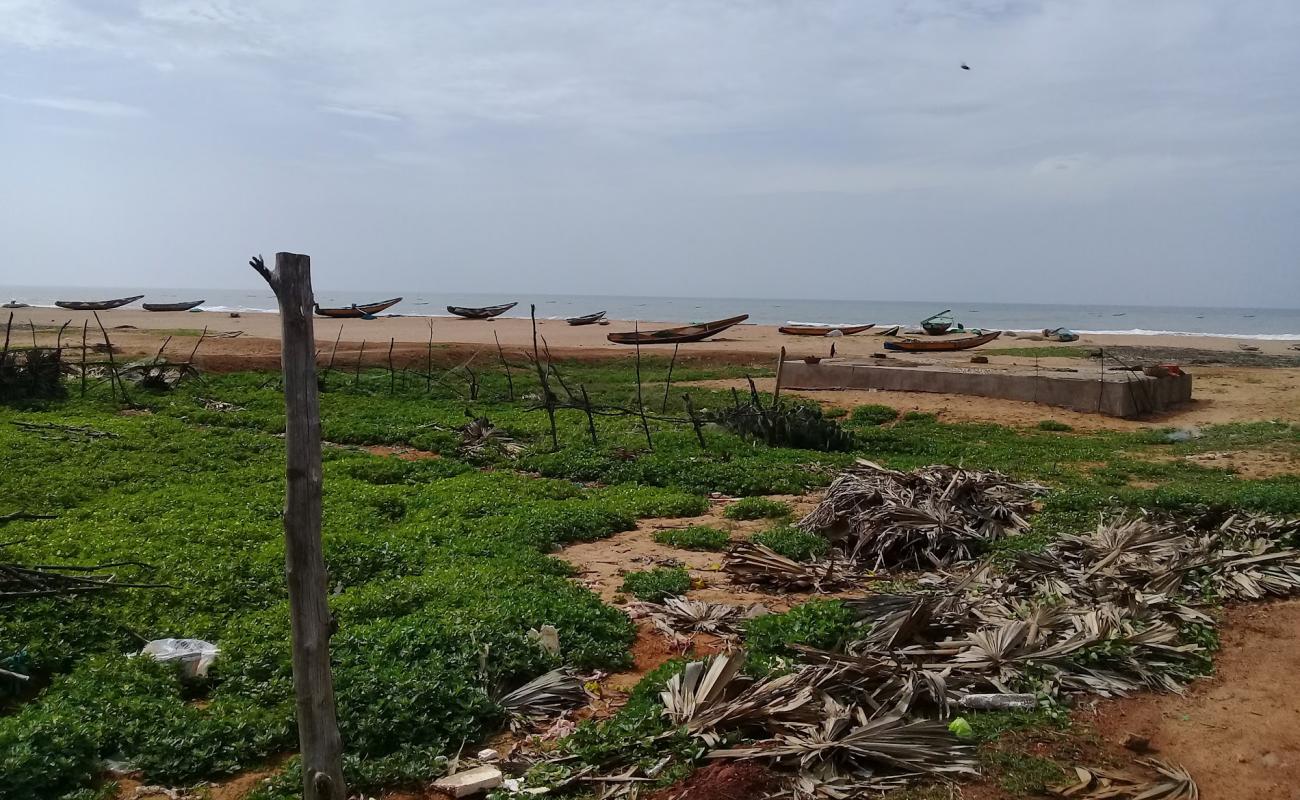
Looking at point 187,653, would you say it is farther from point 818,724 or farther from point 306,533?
point 818,724

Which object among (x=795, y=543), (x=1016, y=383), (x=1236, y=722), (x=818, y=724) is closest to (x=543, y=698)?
(x=818, y=724)

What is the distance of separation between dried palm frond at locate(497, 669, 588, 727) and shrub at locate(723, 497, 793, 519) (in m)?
4.60

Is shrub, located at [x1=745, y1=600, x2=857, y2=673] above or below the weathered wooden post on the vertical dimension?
below

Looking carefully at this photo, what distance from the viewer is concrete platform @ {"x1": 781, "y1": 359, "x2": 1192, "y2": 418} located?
56.3ft

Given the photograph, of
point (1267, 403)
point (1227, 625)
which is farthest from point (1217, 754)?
point (1267, 403)

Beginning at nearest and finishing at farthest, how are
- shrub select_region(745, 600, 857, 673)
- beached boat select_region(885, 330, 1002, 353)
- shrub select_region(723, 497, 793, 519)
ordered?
1. shrub select_region(745, 600, 857, 673)
2. shrub select_region(723, 497, 793, 519)
3. beached boat select_region(885, 330, 1002, 353)

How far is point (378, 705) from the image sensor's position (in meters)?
5.01

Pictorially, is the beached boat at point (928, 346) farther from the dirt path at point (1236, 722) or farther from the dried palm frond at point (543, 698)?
the dried palm frond at point (543, 698)

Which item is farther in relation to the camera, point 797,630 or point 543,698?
point 797,630

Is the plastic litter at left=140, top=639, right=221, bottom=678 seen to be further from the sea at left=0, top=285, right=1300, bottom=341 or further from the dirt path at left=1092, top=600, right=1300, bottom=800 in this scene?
the sea at left=0, top=285, right=1300, bottom=341

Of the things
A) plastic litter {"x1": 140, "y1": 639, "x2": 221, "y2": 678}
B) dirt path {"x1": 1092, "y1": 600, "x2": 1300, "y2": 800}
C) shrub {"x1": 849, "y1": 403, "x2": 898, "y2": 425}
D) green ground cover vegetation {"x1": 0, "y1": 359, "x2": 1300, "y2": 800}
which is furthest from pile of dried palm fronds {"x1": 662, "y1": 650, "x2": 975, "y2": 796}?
shrub {"x1": 849, "y1": 403, "x2": 898, "y2": 425}

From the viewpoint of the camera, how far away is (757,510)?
32.9ft

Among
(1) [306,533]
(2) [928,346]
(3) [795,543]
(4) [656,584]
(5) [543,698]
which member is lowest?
(5) [543,698]

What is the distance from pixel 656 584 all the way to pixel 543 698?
2.13 metres
